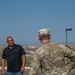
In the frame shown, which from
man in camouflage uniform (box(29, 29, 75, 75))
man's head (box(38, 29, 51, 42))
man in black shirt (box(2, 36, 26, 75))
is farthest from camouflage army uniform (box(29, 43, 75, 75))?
man in black shirt (box(2, 36, 26, 75))

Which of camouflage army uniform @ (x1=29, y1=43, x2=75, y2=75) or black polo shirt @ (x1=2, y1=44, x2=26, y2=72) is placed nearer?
camouflage army uniform @ (x1=29, y1=43, x2=75, y2=75)

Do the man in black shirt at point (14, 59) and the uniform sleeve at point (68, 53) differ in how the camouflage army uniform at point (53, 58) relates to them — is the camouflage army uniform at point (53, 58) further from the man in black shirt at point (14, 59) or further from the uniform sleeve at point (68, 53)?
the man in black shirt at point (14, 59)

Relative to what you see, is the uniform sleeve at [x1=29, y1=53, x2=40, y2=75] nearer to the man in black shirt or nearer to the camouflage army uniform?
the camouflage army uniform

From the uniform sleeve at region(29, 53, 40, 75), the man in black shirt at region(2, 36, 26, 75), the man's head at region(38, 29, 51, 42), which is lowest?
the man in black shirt at region(2, 36, 26, 75)

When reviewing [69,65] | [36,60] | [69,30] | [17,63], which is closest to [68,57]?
[69,65]

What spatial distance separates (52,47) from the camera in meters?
5.71

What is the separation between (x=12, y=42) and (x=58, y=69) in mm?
3735

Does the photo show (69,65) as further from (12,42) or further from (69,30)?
(69,30)

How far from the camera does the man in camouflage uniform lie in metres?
5.61

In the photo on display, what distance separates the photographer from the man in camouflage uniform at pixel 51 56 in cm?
561

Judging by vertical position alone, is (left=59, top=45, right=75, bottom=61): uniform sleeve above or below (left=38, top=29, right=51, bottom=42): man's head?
below

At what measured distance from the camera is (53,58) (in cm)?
570

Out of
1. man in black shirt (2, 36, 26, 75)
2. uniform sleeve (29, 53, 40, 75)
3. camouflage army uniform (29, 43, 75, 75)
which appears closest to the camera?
uniform sleeve (29, 53, 40, 75)

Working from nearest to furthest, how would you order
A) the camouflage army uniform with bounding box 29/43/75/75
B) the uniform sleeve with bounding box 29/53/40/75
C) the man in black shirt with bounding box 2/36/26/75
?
the uniform sleeve with bounding box 29/53/40/75 < the camouflage army uniform with bounding box 29/43/75/75 < the man in black shirt with bounding box 2/36/26/75
